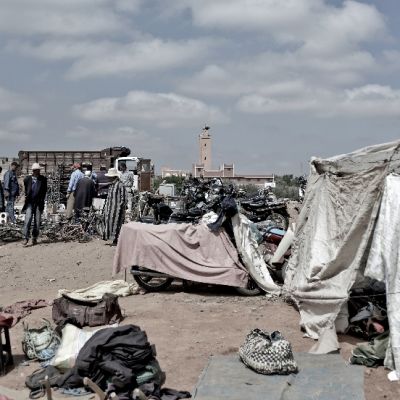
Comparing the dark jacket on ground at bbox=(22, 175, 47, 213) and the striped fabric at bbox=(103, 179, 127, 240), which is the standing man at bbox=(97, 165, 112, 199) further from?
the dark jacket on ground at bbox=(22, 175, 47, 213)

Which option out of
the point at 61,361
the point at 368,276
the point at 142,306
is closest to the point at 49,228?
the point at 142,306

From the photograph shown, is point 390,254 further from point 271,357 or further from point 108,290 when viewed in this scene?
point 108,290

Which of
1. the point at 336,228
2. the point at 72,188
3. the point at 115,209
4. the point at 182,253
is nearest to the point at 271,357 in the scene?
the point at 336,228

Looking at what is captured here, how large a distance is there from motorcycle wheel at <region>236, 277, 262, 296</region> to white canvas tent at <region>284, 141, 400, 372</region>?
3.14 feet

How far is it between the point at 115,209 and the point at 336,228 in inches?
267

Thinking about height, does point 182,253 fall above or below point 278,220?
below

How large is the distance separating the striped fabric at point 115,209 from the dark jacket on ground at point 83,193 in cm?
131

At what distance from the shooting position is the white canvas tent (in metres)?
6.44

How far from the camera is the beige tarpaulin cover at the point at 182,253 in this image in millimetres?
8695

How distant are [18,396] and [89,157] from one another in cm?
1918

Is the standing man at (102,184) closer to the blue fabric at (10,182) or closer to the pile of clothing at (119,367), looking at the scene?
the blue fabric at (10,182)

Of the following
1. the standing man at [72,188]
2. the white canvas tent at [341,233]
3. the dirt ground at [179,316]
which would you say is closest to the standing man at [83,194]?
the standing man at [72,188]

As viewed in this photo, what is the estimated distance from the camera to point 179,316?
304 inches

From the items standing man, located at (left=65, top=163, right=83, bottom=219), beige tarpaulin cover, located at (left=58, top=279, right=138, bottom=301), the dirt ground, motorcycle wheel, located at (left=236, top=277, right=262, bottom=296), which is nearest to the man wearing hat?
the dirt ground
